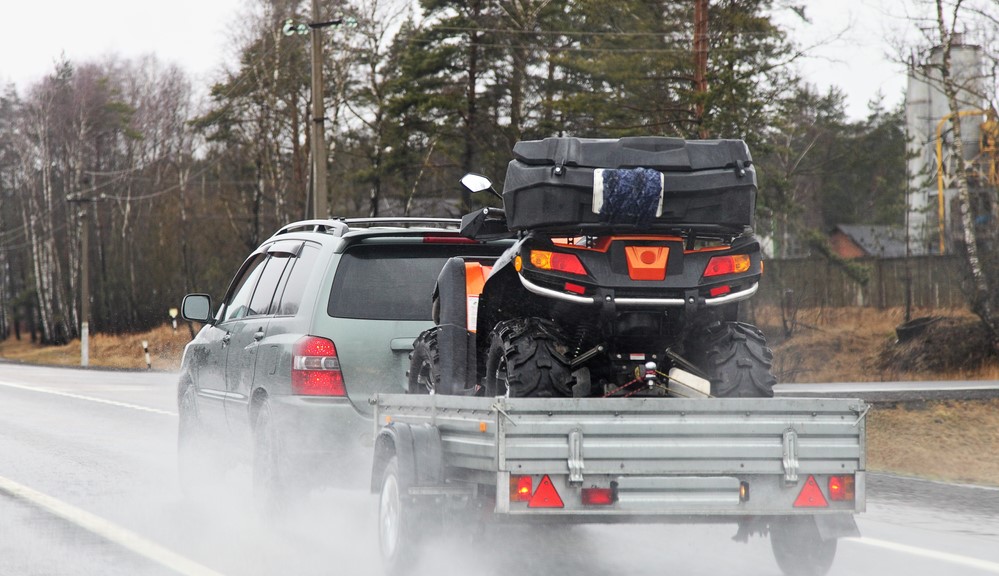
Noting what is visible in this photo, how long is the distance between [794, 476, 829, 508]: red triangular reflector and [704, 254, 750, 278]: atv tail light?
1211 millimetres

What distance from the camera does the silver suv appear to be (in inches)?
304

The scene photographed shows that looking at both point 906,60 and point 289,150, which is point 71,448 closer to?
point 906,60

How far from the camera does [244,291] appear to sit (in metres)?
9.81

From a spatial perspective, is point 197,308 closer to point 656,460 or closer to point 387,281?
point 387,281

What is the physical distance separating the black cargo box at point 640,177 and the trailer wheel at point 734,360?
A: 524 mm

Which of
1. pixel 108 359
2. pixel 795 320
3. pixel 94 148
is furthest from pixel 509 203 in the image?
pixel 94 148

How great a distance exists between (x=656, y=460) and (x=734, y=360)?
44.9 inches

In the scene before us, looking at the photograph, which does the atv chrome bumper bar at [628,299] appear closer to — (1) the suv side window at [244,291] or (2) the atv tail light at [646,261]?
(2) the atv tail light at [646,261]

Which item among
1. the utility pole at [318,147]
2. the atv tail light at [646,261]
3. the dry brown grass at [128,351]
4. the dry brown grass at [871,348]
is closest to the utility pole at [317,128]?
the utility pole at [318,147]

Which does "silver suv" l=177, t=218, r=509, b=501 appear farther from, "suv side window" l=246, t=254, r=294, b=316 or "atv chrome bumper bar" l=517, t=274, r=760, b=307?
"atv chrome bumper bar" l=517, t=274, r=760, b=307

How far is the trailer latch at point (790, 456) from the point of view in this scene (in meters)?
5.63

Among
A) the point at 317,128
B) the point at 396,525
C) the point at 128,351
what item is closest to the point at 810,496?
the point at 396,525

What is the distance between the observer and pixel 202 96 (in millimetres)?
65188

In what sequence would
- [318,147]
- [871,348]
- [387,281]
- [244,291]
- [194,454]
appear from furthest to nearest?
[871,348]
[318,147]
[194,454]
[244,291]
[387,281]
